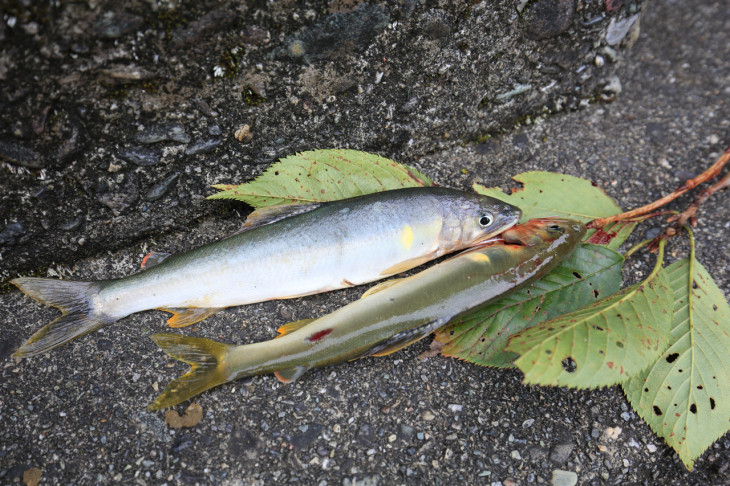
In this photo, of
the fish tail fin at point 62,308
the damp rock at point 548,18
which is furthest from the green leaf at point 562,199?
the fish tail fin at point 62,308

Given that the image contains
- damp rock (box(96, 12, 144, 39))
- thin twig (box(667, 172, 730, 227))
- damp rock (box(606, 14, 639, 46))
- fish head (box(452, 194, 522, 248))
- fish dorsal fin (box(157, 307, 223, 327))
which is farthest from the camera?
damp rock (box(606, 14, 639, 46))

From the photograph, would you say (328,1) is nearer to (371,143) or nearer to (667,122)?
(371,143)

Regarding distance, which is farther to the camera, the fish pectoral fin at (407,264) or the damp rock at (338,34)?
the fish pectoral fin at (407,264)

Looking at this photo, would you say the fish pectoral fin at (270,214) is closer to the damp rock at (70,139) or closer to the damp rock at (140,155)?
the damp rock at (140,155)

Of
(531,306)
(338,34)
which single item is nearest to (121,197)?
(338,34)

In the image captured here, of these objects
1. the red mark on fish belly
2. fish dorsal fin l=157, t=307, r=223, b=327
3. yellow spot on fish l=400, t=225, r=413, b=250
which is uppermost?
yellow spot on fish l=400, t=225, r=413, b=250

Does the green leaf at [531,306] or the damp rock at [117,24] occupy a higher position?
the damp rock at [117,24]

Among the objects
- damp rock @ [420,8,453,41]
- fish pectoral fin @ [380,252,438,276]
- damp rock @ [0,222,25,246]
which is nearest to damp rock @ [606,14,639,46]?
damp rock @ [420,8,453,41]

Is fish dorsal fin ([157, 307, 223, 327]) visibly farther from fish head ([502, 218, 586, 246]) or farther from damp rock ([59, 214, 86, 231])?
fish head ([502, 218, 586, 246])

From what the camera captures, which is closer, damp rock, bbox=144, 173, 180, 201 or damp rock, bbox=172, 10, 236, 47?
damp rock, bbox=172, 10, 236, 47
